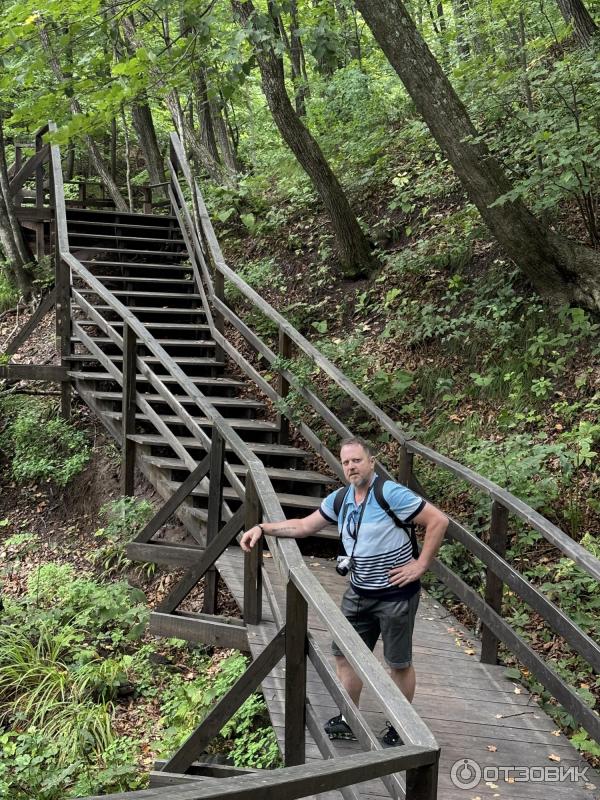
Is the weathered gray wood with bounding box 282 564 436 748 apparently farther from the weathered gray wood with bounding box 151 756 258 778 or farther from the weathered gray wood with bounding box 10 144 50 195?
the weathered gray wood with bounding box 10 144 50 195

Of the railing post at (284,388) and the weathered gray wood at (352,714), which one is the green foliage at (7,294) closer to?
the railing post at (284,388)

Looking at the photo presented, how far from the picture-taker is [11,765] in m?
5.07

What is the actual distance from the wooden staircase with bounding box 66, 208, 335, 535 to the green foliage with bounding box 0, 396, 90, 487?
2.57 feet

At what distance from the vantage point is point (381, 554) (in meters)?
3.63

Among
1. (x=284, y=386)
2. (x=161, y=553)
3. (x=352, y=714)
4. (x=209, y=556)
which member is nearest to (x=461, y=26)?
(x=284, y=386)

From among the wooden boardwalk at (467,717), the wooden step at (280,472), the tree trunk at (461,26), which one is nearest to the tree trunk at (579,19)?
the tree trunk at (461,26)

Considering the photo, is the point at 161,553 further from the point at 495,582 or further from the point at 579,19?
the point at 579,19

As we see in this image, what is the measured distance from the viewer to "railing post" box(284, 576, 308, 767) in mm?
3225

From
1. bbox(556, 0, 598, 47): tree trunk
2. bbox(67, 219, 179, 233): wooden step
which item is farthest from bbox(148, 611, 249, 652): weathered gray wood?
bbox(556, 0, 598, 47): tree trunk

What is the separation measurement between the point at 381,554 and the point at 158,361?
583cm

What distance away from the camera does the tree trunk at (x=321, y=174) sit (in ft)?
32.3

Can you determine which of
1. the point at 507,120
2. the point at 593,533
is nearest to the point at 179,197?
the point at 507,120

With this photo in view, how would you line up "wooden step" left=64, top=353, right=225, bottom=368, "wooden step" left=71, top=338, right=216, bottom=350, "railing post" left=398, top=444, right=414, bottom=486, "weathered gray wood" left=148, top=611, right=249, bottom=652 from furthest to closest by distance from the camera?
"wooden step" left=71, top=338, right=216, bottom=350
"wooden step" left=64, top=353, right=225, bottom=368
"railing post" left=398, top=444, right=414, bottom=486
"weathered gray wood" left=148, top=611, right=249, bottom=652

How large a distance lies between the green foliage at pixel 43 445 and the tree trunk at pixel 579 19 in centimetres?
819
